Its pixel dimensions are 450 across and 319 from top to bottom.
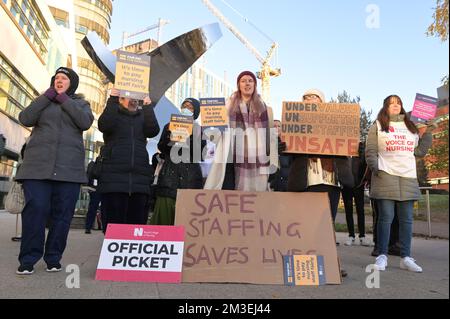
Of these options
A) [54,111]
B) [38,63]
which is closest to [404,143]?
[54,111]

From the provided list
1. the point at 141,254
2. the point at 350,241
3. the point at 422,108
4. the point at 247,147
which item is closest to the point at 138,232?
the point at 141,254

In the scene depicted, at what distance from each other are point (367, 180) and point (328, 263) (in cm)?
286

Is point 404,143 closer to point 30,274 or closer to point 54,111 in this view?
point 54,111

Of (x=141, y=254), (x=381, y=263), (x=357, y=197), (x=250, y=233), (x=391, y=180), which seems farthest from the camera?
(x=357, y=197)

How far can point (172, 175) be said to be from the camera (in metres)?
4.71

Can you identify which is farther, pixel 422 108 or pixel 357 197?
pixel 357 197

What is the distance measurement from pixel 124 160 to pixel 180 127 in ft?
2.94

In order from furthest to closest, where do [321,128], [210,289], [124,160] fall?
[124,160] → [321,128] → [210,289]

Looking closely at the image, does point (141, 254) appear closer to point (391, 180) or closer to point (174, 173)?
point (174, 173)

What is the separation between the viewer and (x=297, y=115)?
3.89 metres

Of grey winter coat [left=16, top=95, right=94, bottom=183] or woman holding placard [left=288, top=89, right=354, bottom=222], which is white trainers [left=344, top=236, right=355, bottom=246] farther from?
grey winter coat [left=16, top=95, right=94, bottom=183]

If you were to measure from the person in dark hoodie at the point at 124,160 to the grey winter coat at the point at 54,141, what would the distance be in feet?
0.77

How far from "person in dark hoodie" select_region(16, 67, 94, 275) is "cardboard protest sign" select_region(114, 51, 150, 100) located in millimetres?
481

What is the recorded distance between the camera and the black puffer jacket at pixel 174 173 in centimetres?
468
